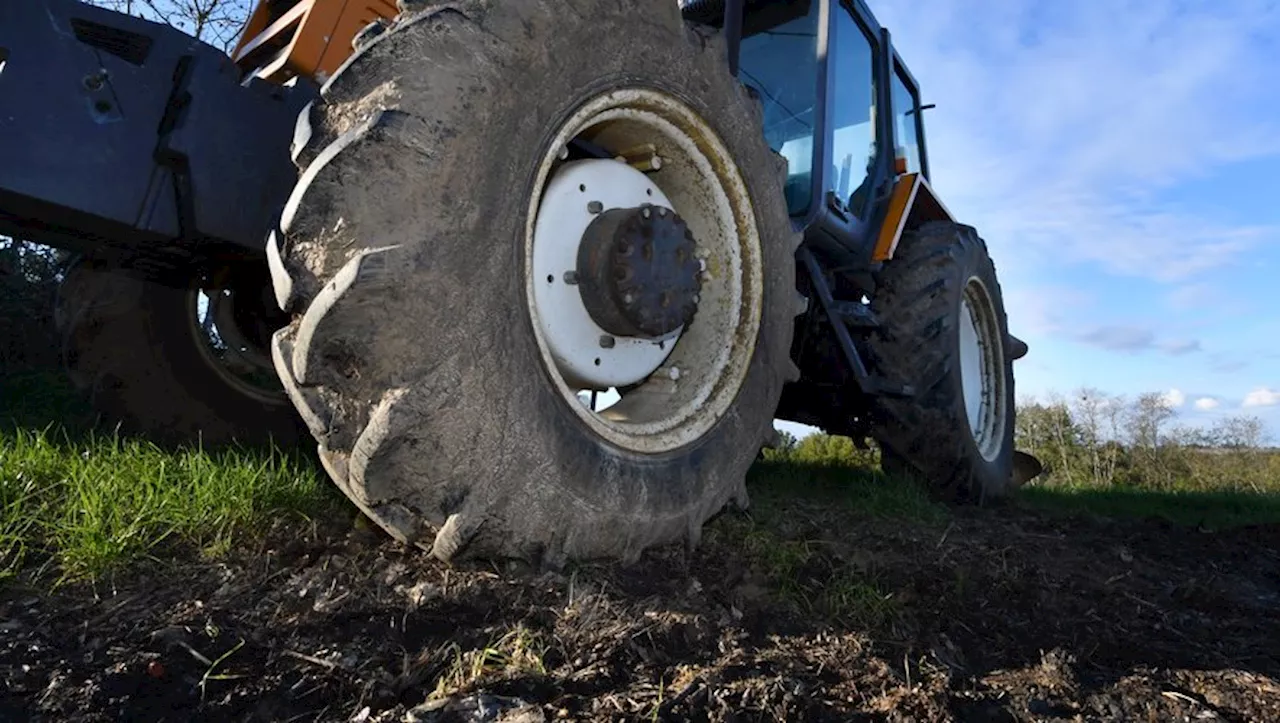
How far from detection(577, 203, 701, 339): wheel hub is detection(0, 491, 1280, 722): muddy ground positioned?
0.61 metres

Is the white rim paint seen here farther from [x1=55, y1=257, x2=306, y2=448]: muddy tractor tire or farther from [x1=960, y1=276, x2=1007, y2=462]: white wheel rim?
[x1=960, y1=276, x2=1007, y2=462]: white wheel rim

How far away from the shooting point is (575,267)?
85.4 inches

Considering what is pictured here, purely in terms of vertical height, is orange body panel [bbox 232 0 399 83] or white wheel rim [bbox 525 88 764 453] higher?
orange body panel [bbox 232 0 399 83]

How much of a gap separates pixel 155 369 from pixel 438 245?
1.82 m

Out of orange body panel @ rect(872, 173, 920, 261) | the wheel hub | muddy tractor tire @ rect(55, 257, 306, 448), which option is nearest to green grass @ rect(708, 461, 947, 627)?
the wheel hub

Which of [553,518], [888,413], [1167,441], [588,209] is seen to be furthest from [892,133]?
[1167,441]

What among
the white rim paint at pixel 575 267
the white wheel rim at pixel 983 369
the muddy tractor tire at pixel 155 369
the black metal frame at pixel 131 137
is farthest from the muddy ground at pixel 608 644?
the white wheel rim at pixel 983 369

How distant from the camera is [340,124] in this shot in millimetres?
1629

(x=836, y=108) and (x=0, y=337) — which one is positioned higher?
(x=836, y=108)

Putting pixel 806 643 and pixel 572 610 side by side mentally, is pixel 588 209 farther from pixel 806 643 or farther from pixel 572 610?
pixel 806 643

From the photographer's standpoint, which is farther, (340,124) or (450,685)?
(340,124)

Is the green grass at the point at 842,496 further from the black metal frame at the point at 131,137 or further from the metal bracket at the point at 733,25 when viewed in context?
A: the black metal frame at the point at 131,137

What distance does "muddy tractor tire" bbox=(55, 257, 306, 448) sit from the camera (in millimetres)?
2852

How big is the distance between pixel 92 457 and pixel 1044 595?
2.60m
